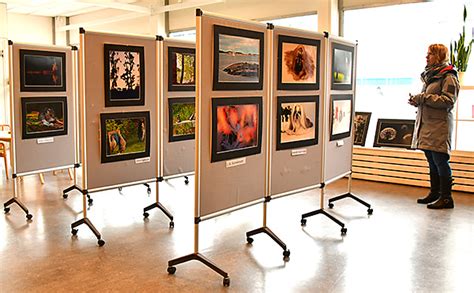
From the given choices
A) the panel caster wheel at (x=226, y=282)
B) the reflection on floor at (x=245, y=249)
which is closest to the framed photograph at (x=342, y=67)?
the reflection on floor at (x=245, y=249)

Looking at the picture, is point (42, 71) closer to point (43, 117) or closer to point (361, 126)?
point (43, 117)

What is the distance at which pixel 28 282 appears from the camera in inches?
134

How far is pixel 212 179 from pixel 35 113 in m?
2.61

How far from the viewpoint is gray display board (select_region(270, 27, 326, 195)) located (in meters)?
3.98

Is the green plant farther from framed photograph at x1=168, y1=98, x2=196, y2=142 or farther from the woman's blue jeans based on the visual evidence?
framed photograph at x1=168, y1=98, x2=196, y2=142

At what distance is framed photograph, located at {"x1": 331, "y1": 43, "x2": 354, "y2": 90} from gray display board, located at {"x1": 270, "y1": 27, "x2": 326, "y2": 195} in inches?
9.7

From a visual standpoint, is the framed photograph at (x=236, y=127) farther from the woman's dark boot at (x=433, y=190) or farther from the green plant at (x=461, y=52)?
the green plant at (x=461, y=52)

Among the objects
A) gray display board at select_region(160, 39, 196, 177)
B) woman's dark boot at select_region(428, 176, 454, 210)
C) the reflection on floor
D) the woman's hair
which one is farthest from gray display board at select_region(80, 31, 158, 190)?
woman's dark boot at select_region(428, 176, 454, 210)

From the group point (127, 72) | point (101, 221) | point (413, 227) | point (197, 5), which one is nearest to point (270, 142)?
point (127, 72)

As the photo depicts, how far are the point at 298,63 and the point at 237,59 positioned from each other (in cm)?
78

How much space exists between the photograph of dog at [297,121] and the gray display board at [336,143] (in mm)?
283

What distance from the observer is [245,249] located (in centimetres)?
410

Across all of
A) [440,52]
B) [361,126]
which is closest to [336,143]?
[440,52]

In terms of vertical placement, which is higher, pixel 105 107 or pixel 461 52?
pixel 461 52
